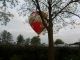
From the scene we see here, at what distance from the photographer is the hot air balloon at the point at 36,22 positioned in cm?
2532

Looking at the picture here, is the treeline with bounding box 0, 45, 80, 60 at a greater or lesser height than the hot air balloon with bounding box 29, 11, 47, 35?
lesser

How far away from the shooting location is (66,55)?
29812 millimetres

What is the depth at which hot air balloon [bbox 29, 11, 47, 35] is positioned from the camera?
25322mm

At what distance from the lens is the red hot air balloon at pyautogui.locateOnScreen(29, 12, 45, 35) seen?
25500 millimetres

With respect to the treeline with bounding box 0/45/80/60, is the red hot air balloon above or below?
above

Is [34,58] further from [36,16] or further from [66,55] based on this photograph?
[36,16]

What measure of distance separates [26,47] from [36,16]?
176 inches

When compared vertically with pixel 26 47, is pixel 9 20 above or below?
above

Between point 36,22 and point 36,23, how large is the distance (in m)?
0.26

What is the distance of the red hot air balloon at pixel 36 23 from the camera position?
25.5 m

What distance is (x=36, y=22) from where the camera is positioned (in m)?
26.8

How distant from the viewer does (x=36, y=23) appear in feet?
88.8

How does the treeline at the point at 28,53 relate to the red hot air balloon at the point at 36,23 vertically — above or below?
below

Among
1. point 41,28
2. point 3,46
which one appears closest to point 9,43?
point 3,46
